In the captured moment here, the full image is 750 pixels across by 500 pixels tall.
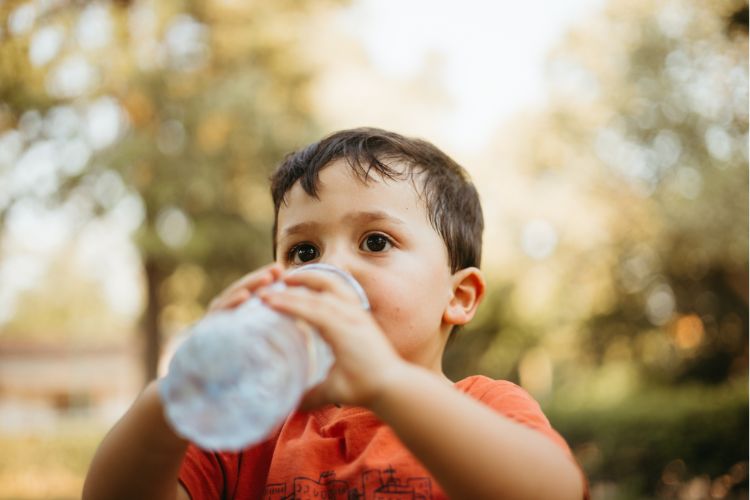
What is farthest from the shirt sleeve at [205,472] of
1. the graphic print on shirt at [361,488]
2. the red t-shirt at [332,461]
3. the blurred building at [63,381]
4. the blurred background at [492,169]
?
the blurred building at [63,381]

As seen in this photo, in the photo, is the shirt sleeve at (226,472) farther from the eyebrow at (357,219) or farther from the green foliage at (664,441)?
the green foliage at (664,441)

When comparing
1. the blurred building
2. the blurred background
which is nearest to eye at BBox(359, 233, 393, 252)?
the blurred background

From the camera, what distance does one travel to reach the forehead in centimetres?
178

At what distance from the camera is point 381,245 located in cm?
177

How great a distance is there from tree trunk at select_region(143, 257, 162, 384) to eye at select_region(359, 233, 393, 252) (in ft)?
44.1

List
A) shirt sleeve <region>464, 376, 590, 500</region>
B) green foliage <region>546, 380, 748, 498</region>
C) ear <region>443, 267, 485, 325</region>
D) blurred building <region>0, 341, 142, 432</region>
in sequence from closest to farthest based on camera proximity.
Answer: shirt sleeve <region>464, 376, 590, 500</region> < ear <region>443, 267, 485, 325</region> < green foliage <region>546, 380, 748, 498</region> < blurred building <region>0, 341, 142, 432</region>

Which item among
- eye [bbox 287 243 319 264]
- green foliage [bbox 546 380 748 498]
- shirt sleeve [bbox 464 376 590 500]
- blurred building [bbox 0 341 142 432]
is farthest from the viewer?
blurred building [bbox 0 341 142 432]

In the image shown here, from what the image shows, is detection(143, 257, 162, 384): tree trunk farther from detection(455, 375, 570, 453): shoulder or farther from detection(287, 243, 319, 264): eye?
detection(455, 375, 570, 453): shoulder

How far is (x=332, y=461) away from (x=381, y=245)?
0.51 meters

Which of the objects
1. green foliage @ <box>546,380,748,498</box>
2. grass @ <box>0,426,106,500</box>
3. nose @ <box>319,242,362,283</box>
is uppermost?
nose @ <box>319,242,362,283</box>

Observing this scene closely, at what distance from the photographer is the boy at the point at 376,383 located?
1.27 metres

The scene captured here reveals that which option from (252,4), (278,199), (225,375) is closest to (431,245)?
(278,199)

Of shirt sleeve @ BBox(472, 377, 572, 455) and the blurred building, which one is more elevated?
shirt sleeve @ BBox(472, 377, 572, 455)

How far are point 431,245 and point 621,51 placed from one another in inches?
683
